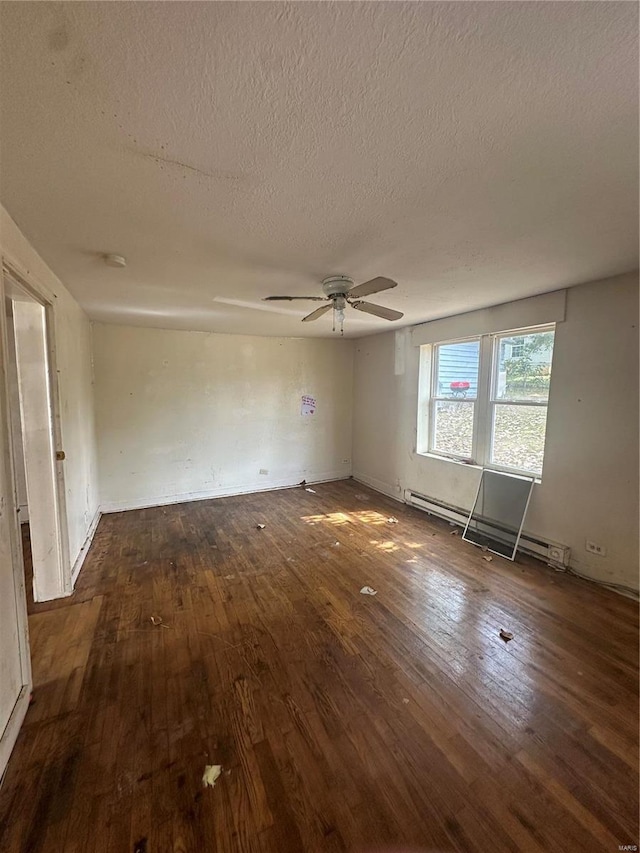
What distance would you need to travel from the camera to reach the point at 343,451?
5867 mm

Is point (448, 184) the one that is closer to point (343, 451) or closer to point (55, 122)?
point (55, 122)

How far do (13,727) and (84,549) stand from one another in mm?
1882

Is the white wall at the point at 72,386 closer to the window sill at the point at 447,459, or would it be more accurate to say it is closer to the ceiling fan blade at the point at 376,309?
the ceiling fan blade at the point at 376,309

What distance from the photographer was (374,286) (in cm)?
203

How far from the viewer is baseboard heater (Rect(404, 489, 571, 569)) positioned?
9.63 ft

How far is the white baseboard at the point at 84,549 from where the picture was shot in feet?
8.99

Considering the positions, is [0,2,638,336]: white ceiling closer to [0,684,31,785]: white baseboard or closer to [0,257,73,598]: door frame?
[0,257,73,598]: door frame

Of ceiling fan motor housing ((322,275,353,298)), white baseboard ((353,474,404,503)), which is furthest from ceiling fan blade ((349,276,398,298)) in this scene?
white baseboard ((353,474,404,503))

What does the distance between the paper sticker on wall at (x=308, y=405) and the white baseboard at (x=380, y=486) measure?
1.35 m

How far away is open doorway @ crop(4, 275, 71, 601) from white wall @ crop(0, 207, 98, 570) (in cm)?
12

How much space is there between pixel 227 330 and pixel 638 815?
4929mm

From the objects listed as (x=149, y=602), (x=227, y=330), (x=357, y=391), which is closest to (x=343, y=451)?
(x=357, y=391)

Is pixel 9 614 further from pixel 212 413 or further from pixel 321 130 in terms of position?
pixel 212 413

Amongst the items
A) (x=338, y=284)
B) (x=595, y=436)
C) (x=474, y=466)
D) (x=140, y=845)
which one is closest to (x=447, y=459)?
(x=474, y=466)
